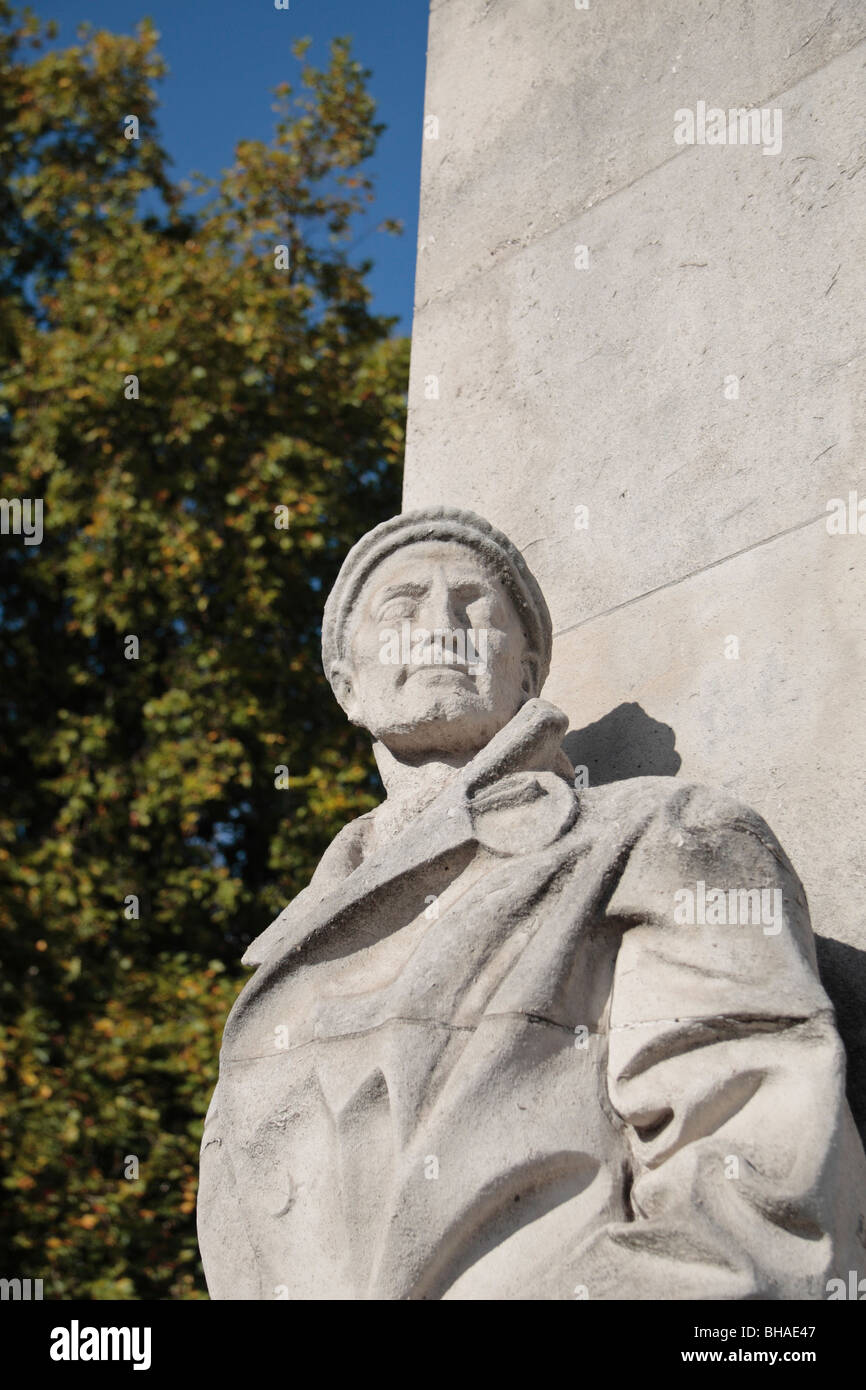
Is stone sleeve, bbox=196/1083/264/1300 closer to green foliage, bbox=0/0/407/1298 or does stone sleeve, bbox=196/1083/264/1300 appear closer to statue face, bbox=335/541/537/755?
statue face, bbox=335/541/537/755

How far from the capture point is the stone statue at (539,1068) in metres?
2.85

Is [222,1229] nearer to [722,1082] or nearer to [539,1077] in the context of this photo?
[539,1077]

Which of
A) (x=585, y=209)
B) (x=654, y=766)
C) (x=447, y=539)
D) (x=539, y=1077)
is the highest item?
(x=585, y=209)

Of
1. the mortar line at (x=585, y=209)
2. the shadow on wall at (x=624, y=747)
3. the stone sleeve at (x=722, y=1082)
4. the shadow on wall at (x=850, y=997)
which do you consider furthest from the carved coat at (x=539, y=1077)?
the mortar line at (x=585, y=209)

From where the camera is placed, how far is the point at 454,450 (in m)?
5.37

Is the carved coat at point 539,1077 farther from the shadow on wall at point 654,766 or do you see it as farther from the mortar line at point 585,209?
the mortar line at point 585,209

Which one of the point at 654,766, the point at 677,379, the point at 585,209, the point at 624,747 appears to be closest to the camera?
the point at 654,766

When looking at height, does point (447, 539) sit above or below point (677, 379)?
below

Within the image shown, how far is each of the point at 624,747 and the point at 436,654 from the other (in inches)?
29.7

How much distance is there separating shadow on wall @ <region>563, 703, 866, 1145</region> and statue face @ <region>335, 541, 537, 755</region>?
0.40m

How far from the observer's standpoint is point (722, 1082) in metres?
2.96

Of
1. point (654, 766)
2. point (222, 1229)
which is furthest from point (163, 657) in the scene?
point (222, 1229)

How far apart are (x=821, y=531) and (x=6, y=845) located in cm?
675

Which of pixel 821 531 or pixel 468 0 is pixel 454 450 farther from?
pixel 468 0
